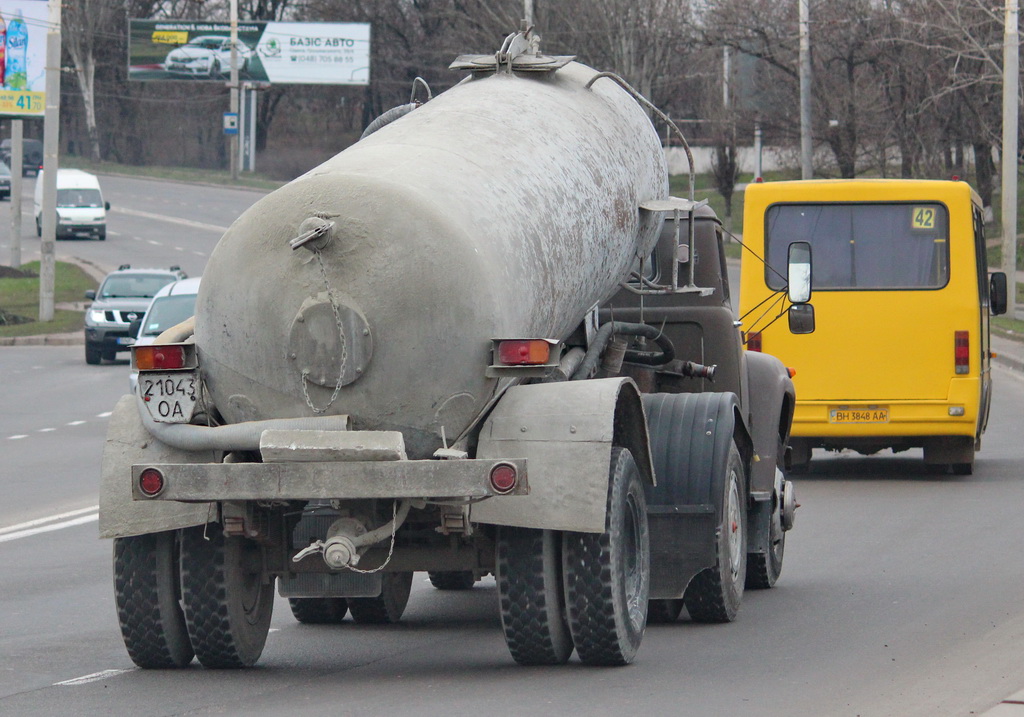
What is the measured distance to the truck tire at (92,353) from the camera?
98.3 ft

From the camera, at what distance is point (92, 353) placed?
30078mm

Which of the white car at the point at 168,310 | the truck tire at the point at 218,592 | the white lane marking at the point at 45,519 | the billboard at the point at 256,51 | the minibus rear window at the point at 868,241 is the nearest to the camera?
the truck tire at the point at 218,592

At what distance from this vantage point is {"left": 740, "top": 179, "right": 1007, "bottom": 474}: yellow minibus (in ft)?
51.9

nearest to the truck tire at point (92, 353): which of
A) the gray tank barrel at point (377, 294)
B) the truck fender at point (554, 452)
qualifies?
the gray tank barrel at point (377, 294)

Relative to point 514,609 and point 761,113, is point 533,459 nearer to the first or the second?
point 514,609

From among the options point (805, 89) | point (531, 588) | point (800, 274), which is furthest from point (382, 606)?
point (805, 89)

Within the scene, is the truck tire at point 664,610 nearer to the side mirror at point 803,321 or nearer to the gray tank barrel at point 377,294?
the gray tank barrel at point 377,294

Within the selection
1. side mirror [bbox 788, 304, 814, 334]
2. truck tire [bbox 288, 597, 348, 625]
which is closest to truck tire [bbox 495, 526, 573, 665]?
truck tire [bbox 288, 597, 348, 625]

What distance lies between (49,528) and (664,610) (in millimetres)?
5573

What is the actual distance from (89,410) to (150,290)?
28.8 ft

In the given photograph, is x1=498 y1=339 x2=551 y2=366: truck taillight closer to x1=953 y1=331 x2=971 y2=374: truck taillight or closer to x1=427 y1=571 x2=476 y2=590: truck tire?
x1=427 y1=571 x2=476 y2=590: truck tire

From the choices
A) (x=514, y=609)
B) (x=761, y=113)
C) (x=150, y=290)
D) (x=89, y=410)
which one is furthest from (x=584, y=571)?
(x=761, y=113)

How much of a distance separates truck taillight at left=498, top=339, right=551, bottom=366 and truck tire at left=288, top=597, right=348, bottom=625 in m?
2.66

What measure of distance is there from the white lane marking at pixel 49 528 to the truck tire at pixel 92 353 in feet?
55.9
